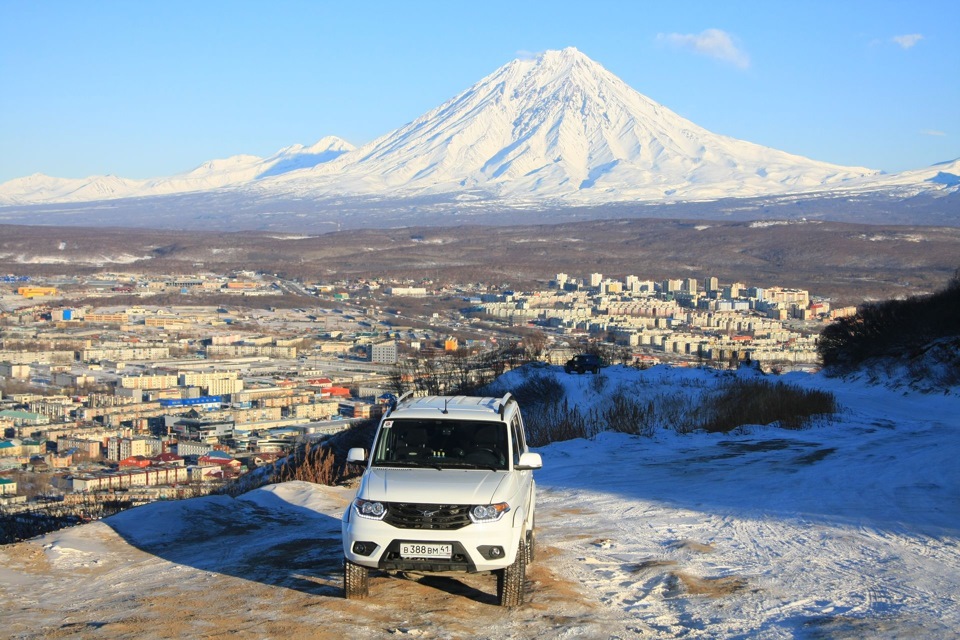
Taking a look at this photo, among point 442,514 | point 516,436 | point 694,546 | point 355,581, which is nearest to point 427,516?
point 442,514

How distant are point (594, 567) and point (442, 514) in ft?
5.96

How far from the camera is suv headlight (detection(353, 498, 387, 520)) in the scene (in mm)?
7086

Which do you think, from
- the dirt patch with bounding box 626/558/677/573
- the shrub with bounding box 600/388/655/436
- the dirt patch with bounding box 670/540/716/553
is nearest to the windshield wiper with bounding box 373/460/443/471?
the dirt patch with bounding box 626/558/677/573

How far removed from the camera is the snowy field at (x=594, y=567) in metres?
6.81

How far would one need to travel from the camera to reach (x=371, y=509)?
7125mm

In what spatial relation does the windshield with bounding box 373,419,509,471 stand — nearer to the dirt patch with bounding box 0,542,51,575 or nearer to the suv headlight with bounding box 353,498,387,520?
the suv headlight with bounding box 353,498,387,520

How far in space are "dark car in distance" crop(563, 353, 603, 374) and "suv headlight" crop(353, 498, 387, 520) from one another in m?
19.6

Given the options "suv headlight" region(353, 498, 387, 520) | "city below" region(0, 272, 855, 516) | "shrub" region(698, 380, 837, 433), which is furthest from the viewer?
"city below" region(0, 272, 855, 516)

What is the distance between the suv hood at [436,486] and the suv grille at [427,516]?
4 centimetres

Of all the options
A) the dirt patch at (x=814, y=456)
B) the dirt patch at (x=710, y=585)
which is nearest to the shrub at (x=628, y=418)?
the dirt patch at (x=814, y=456)

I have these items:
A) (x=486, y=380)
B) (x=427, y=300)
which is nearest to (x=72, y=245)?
(x=427, y=300)

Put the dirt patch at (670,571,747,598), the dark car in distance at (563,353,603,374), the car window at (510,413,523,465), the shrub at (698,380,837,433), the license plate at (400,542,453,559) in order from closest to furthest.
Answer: the license plate at (400,542,453,559)
the dirt patch at (670,571,747,598)
the car window at (510,413,523,465)
the shrub at (698,380,837,433)
the dark car in distance at (563,353,603,374)

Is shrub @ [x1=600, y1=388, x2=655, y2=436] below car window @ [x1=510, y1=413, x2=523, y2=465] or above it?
below

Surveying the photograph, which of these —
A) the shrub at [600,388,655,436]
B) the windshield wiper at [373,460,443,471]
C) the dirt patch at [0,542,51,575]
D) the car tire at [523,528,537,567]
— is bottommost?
the shrub at [600,388,655,436]
